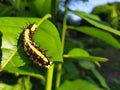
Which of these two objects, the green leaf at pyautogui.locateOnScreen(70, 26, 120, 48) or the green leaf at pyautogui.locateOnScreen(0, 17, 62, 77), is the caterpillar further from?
the green leaf at pyautogui.locateOnScreen(70, 26, 120, 48)

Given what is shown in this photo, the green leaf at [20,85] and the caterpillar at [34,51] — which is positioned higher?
the caterpillar at [34,51]

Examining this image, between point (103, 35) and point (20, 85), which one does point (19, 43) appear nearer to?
point (103, 35)

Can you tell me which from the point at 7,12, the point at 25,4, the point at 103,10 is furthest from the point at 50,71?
the point at 103,10

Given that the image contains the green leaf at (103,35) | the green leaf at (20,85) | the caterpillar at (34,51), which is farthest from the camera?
the green leaf at (20,85)

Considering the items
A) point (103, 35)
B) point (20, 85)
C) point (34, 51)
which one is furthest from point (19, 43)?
point (20, 85)

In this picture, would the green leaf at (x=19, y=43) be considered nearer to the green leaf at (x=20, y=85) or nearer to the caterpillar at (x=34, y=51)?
the caterpillar at (x=34, y=51)

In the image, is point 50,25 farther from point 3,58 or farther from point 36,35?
point 3,58

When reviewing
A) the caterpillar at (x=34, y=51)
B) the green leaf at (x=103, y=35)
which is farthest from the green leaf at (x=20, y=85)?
the caterpillar at (x=34, y=51)
